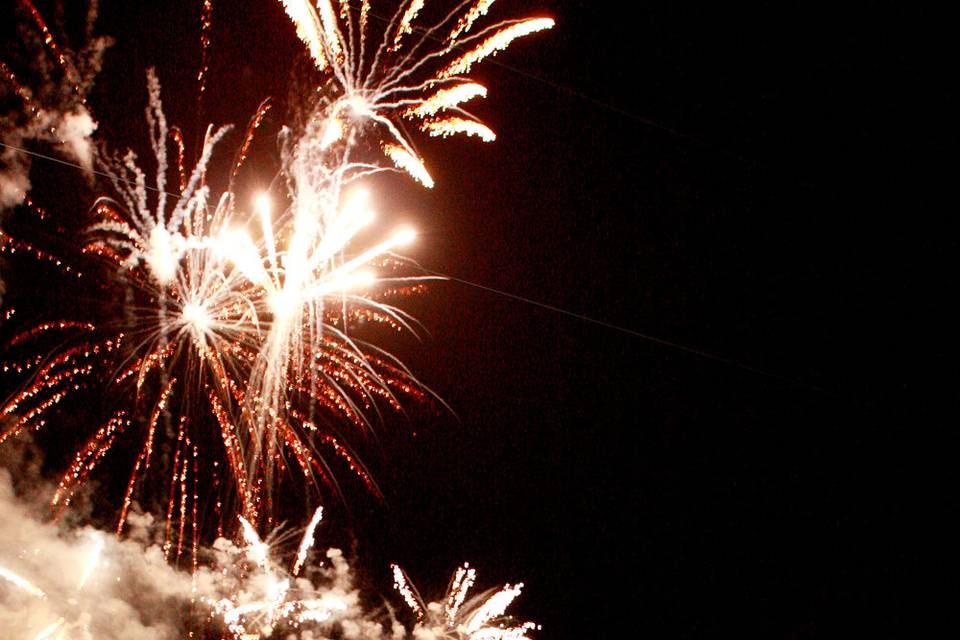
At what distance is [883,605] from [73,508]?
13.2m

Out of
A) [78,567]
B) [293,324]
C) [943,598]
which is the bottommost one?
[78,567]

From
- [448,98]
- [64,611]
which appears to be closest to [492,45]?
[448,98]

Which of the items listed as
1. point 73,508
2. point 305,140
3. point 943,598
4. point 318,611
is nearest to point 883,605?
point 943,598

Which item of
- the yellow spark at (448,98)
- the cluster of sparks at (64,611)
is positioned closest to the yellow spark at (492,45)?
the yellow spark at (448,98)

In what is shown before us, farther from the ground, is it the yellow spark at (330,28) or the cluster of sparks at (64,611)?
the yellow spark at (330,28)

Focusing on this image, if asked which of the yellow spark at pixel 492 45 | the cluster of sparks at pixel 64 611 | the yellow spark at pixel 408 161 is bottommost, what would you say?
the cluster of sparks at pixel 64 611

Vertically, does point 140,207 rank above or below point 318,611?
above

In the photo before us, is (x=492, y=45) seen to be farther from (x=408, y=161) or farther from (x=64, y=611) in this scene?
(x=64, y=611)

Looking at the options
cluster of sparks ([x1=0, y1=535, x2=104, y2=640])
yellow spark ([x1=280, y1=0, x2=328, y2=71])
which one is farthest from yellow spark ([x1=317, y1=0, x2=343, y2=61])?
cluster of sparks ([x1=0, y1=535, x2=104, y2=640])

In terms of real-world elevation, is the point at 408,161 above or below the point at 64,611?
above

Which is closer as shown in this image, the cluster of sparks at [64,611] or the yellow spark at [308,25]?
the yellow spark at [308,25]

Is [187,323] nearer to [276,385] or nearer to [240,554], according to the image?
[276,385]

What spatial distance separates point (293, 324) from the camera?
676 centimetres

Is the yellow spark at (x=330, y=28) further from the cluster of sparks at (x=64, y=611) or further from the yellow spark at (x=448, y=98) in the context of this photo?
the cluster of sparks at (x=64, y=611)
